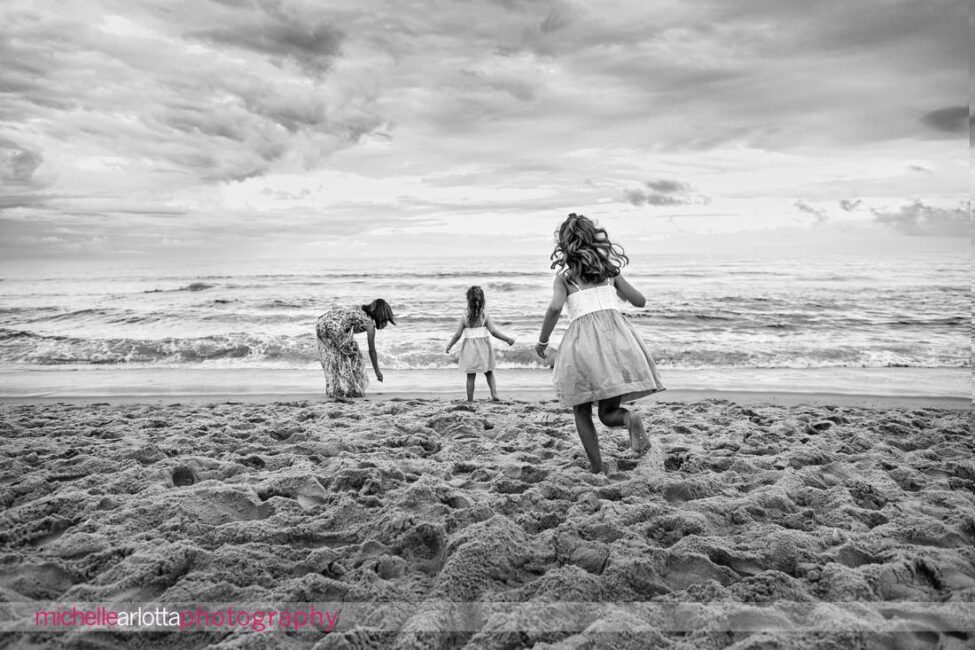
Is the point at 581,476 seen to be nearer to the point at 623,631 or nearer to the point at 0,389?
the point at 623,631

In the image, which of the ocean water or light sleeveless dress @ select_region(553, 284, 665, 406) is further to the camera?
the ocean water

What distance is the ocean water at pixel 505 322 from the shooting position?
1161 cm

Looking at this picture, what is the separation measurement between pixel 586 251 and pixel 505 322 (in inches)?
528

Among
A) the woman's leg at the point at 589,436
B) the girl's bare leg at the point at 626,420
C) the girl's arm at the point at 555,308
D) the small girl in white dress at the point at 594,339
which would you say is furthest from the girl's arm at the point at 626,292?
the woman's leg at the point at 589,436

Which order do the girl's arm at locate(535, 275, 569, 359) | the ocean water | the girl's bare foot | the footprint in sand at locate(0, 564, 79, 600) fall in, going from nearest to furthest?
the footprint in sand at locate(0, 564, 79, 600) → the girl's bare foot → the girl's arm at locate(535, 275, 569, 359) → the ocean water

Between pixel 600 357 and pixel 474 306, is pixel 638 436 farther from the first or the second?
pixel 474 306

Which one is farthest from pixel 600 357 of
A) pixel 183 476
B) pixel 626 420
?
pixel 183 476

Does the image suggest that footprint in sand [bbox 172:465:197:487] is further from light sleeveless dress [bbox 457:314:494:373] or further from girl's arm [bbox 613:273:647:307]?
light sleeveless dress [bbox 457:314:494:373]

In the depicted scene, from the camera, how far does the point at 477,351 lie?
7.63 m

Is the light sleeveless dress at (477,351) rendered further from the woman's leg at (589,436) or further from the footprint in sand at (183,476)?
the footprint in sand at (183,476)

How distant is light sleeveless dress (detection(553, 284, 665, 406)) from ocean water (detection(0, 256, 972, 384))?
22.9ft

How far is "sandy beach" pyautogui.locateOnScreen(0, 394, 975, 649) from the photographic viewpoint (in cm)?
237

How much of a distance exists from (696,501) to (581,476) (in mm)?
814

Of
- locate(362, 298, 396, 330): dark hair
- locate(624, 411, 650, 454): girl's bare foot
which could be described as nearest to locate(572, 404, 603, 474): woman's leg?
locate(624, 411, 650, 454): girl's bare foot
